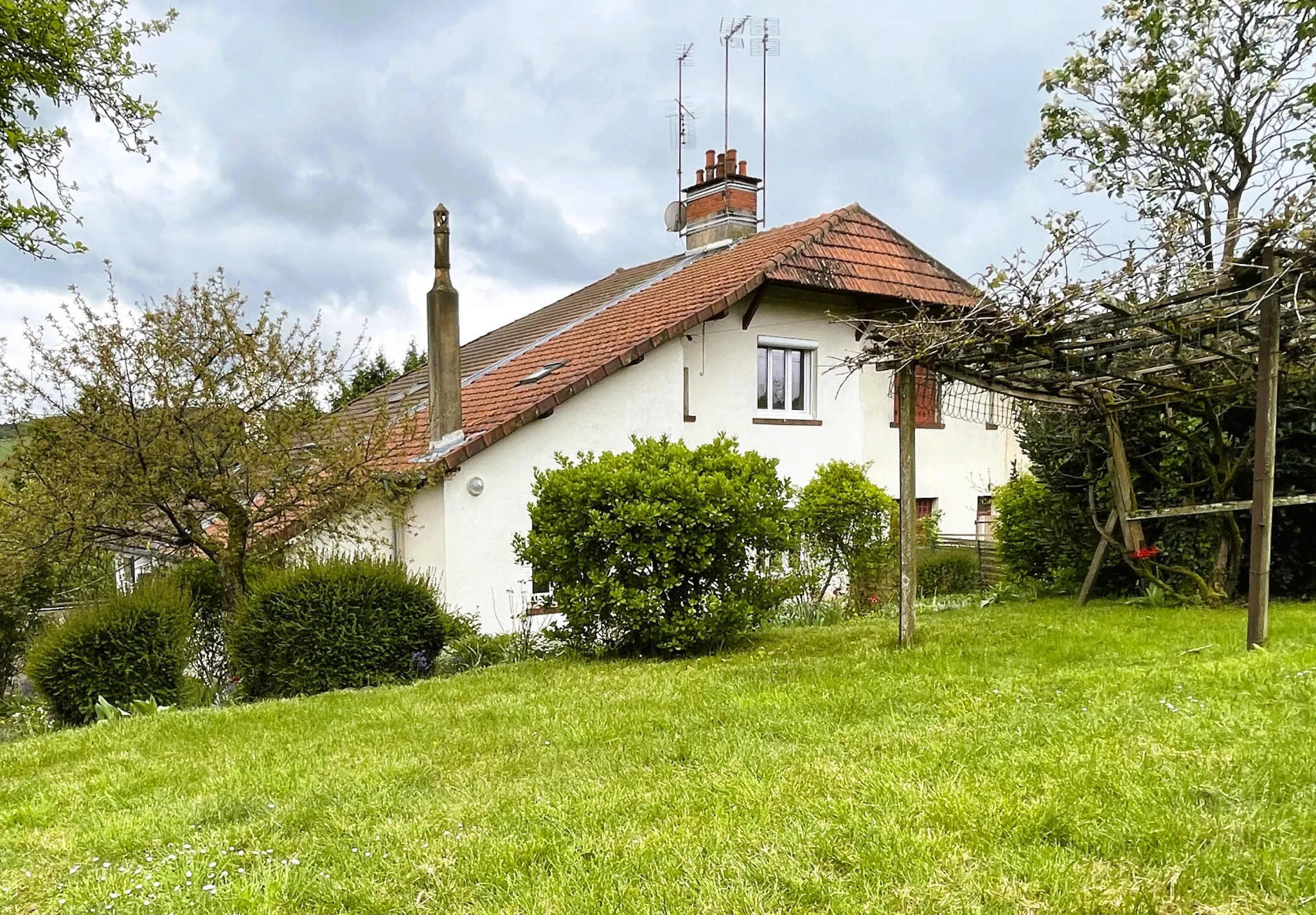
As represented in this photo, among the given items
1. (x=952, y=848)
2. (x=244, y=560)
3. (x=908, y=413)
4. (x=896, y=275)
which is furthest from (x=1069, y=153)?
(x=952, y=848)

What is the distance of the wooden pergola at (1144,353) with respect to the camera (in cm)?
598

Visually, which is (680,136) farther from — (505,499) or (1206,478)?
(1206,478)

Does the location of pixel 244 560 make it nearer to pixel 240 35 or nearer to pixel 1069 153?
pixel 240 35

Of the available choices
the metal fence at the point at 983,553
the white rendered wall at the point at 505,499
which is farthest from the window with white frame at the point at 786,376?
the metal fence at the point at 983,553

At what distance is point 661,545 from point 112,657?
4964 millimetres

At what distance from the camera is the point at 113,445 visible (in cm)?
838

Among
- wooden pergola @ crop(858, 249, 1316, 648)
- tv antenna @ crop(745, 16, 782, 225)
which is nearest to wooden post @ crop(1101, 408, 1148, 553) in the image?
wooden pergola @ crop(858, 249, 1316, 648)

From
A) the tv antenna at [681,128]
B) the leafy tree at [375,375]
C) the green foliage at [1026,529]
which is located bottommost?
the green foliage at [1026,529]

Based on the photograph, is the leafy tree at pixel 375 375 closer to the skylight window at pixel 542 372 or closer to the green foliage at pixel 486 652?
the skylight window at pixel 542 372

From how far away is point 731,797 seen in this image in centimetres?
395

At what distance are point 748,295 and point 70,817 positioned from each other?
11419 millimetres

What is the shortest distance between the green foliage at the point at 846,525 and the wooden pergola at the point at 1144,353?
277 centimetres

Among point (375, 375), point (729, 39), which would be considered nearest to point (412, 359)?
point (375, 375)

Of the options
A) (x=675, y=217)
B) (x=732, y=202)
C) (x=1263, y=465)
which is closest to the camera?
(x=1263, y=465)
